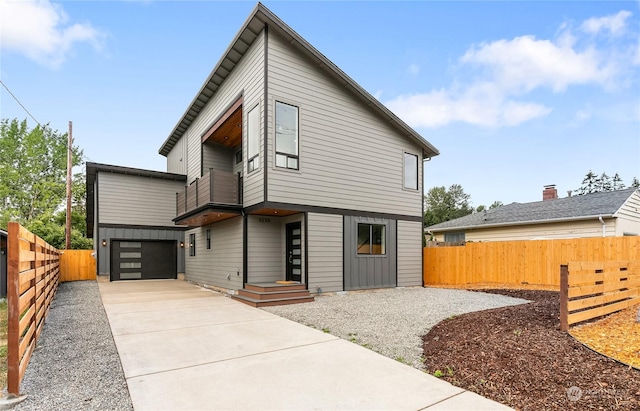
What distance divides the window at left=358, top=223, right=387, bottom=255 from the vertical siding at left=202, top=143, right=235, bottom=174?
5.84m

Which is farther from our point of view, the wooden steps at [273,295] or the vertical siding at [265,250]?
the vertical siding at [265,250]

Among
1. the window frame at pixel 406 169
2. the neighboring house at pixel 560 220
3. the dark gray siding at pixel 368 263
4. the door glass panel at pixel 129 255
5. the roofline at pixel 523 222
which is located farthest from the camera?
the door glass panel at pixel 129 255

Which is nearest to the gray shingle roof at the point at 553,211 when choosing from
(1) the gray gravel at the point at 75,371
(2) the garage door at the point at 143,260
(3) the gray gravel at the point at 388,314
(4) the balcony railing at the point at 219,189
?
(3) the gray gravel at the point at 388,314

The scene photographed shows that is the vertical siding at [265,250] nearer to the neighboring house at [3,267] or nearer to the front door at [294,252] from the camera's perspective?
the front door at [294,252]

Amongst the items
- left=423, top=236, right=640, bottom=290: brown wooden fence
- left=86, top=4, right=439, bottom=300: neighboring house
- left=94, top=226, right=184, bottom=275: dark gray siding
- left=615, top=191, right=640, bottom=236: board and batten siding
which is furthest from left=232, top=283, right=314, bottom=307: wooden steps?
left=615, top=191, right=640, bottom=236: board and batten siding

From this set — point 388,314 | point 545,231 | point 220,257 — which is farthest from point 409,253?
point 545,231

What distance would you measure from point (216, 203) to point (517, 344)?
7695 millimetres

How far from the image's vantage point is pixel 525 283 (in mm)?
11328

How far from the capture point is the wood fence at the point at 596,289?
16.5ft

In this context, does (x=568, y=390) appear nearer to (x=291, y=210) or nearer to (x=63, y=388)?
(x=63, y=388)

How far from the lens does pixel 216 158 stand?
42.7 ft

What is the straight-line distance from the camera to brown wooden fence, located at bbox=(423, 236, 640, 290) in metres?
10.1

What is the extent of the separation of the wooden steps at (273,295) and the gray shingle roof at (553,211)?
12.8 metres

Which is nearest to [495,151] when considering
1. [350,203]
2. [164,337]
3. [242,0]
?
[350,203]
